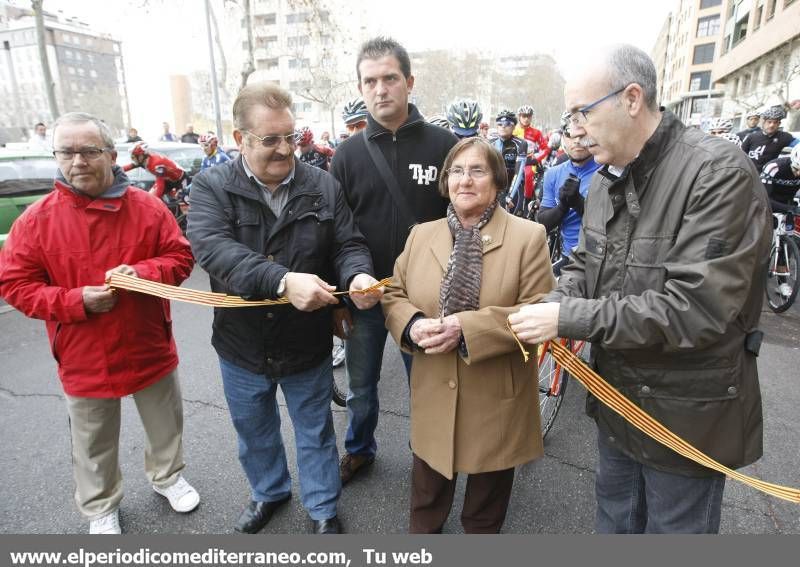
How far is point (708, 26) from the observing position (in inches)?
2501

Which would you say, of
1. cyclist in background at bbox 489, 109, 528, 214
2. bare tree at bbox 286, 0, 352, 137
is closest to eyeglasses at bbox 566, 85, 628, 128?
cyclist in background at bbox 489, 109, 528, 214

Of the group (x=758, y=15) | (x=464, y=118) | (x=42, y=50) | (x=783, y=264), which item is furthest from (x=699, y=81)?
(x=464, y=118)

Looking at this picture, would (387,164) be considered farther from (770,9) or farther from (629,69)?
(770,9)

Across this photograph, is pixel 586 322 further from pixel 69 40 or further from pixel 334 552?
pixel 69 40

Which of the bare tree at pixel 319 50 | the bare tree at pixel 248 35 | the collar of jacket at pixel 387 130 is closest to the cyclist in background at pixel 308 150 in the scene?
the collar of jacket at pixel 387 130

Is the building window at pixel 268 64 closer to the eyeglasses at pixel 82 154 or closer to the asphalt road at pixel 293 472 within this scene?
the asphalt road at pixel 293 472

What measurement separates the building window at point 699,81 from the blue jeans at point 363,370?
7829 cm

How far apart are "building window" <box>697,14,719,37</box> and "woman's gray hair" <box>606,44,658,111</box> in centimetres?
7890

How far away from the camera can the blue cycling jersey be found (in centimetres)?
371

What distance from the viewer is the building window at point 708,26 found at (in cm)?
6266

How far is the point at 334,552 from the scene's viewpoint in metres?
2.09

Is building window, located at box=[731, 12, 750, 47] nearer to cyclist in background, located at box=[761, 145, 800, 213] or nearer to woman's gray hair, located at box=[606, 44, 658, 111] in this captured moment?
cyclist in background, located at box=[761, 145, 800, 213]

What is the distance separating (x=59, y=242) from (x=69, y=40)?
370 feet

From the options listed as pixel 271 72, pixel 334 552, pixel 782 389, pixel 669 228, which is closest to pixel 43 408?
pixel 334 552
